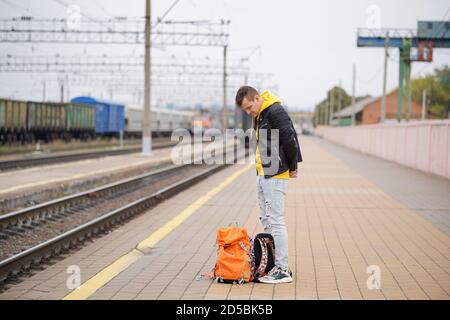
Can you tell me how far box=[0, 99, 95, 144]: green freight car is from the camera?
34406mm

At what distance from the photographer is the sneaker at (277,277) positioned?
5.89 metres

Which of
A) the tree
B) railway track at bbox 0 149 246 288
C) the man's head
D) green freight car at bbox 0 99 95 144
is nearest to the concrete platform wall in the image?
railway track at bbox 0 149 246 288

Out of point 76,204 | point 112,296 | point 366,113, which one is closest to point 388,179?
point 76,204

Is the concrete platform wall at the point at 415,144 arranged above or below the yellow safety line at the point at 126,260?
above

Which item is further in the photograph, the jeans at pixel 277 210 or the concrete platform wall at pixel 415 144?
the concrete platform wall at pixel 415 144

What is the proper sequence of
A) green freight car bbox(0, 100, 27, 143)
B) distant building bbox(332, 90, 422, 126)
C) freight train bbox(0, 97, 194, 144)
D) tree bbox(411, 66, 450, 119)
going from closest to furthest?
green freight car bbox(0, 100, 27, 143), freight train bbox(0, 97, 194, 144), distant building bbox(332, 90, 422, 126), tree bbox(411, 66, 450, 119)

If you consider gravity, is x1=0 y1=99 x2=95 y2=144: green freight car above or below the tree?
below

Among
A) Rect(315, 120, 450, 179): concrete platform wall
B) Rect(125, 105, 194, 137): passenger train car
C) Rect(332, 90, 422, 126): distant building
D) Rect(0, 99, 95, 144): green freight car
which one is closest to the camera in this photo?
Rect(315, 120, 450, 179): concrete platform wall

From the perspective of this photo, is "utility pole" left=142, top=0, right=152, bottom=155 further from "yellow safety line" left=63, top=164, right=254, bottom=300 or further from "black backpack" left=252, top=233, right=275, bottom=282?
"black backpack" left=252, top=233, right=275, bottom=282

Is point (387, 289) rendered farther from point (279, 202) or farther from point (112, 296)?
point (112, 296)

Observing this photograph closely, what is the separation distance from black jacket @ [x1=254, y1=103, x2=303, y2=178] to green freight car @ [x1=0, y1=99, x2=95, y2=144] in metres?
29.1

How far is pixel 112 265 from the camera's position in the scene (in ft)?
22.4

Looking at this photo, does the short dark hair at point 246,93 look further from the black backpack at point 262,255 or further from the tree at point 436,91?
the tree at point 436,91

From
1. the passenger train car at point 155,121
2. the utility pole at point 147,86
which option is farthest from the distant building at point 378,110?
the utility pole at point 147,86
